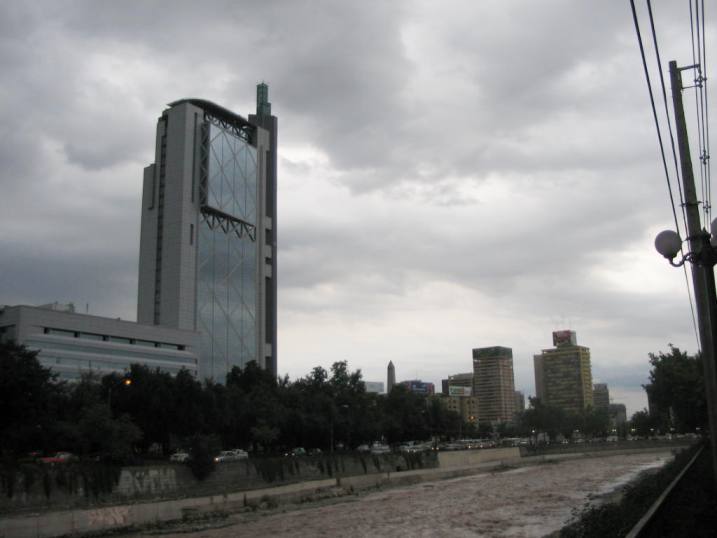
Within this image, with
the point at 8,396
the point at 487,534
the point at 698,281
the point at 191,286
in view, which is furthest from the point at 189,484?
the point at 191,286

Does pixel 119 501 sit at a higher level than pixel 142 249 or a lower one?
lower

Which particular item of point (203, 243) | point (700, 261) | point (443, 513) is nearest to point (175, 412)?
point (443, 513)

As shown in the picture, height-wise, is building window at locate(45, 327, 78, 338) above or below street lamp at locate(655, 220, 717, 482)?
above

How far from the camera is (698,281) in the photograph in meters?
15.7

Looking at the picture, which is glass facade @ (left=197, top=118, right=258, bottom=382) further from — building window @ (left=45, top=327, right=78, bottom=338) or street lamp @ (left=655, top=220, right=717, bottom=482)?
street lamp @ (left=655, top=220, right=717, bottom=482)

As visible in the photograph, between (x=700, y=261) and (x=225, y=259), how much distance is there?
7004 inches

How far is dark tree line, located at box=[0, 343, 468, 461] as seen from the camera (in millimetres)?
56188

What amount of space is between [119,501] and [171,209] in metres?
130

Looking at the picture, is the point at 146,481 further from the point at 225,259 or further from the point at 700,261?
the point at 225,259

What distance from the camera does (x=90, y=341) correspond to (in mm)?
138125

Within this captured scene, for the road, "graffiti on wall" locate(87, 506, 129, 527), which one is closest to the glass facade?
the road

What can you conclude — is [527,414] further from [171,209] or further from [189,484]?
[189,484]

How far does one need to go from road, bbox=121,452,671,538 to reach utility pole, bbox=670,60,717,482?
82.5 ft

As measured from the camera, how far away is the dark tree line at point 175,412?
184ft
